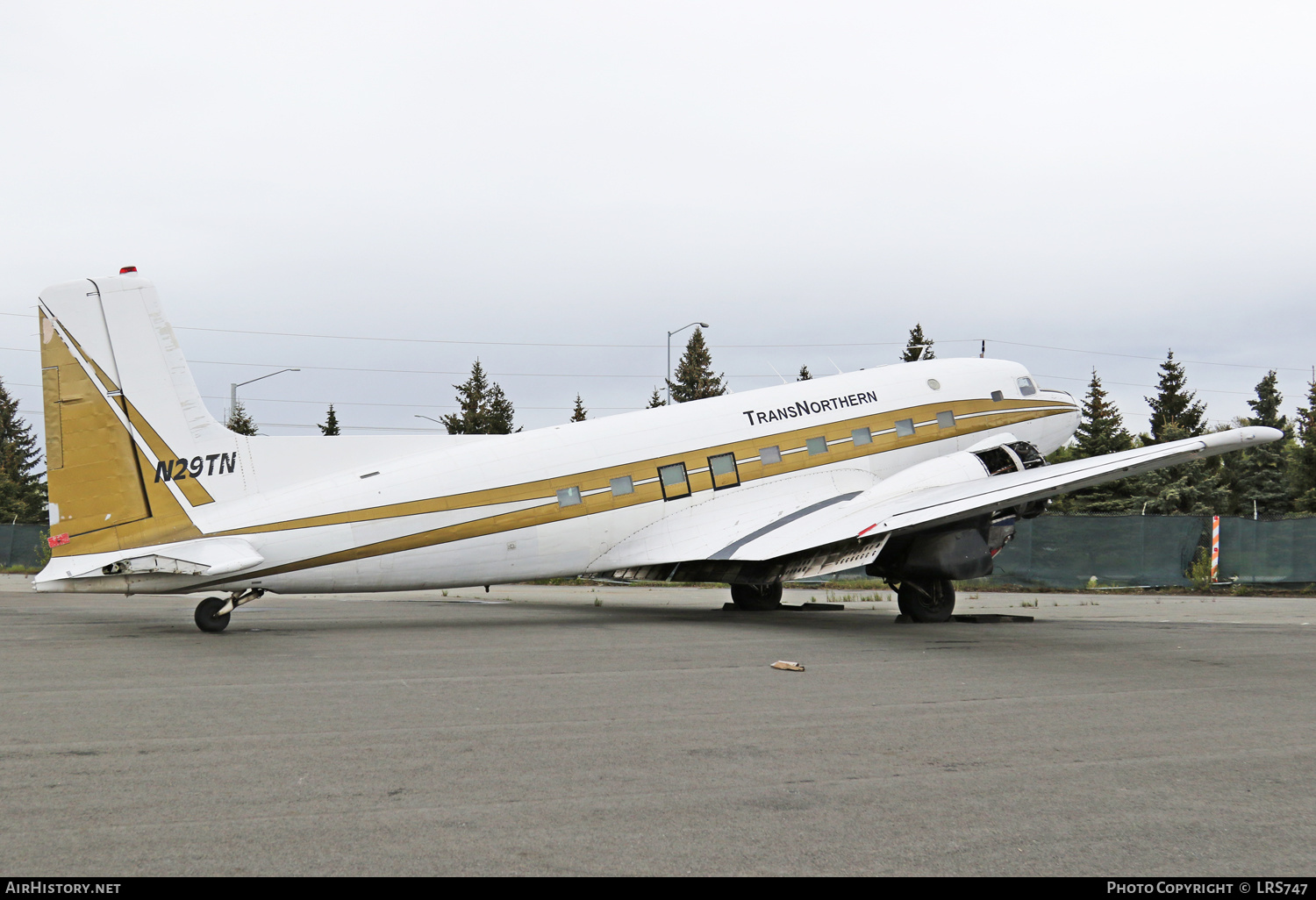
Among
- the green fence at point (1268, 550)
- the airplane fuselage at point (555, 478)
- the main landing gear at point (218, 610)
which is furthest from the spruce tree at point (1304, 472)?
the main landing gear at point (218, 610)

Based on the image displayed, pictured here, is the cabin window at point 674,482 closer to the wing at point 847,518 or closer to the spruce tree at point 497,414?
the wing at point 847,518

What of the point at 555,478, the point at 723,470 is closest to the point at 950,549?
the point at 723,470

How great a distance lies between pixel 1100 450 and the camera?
56562mm

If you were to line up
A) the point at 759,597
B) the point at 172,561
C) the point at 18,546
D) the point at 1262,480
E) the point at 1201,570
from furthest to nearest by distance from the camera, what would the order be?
the point at 1262,480
the point at 18,546
the point at 1201,570
the point at 759,597
the point at 172,561

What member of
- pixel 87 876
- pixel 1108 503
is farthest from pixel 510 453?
pixel 1108 503

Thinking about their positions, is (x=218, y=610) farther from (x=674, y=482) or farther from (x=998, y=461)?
(x=998, y=461)

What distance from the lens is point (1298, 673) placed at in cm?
1139

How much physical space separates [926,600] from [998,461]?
3097 mm

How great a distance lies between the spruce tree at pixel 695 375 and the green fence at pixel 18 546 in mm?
34199

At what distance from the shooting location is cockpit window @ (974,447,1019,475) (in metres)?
18.5

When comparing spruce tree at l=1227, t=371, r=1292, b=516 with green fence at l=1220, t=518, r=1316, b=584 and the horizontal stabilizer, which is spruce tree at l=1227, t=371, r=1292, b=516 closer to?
green fence at l=1220, t=518, r=1316, b=584

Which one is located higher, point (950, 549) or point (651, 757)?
point (950, 549)
